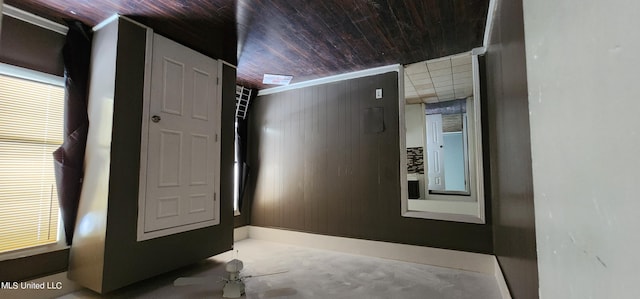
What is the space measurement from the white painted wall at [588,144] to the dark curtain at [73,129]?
3.08 metres

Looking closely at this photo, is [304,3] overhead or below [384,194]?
overhead

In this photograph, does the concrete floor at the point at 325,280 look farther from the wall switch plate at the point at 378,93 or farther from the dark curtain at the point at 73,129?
the wall switch plate at the point at 378,93

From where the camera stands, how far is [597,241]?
17.3 inches

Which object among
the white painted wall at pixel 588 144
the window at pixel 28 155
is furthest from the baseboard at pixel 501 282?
the window at pixel 28 155

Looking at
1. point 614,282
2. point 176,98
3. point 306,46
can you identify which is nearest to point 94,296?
point 176,98

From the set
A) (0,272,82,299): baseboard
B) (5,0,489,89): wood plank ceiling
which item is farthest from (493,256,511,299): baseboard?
(0,272,82,299): baseboard

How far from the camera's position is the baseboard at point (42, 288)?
6.64 feet

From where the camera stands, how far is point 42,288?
2154mm

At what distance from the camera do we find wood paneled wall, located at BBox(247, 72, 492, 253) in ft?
10.4

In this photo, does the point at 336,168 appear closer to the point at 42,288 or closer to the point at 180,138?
the point at 180,138

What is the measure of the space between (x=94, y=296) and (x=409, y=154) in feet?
16.4

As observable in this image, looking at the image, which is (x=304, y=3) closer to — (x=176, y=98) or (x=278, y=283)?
(x=176, y=98)

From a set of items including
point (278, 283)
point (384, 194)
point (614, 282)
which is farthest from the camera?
point (384, 194)

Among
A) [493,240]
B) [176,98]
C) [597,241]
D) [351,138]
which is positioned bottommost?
[493,240]
